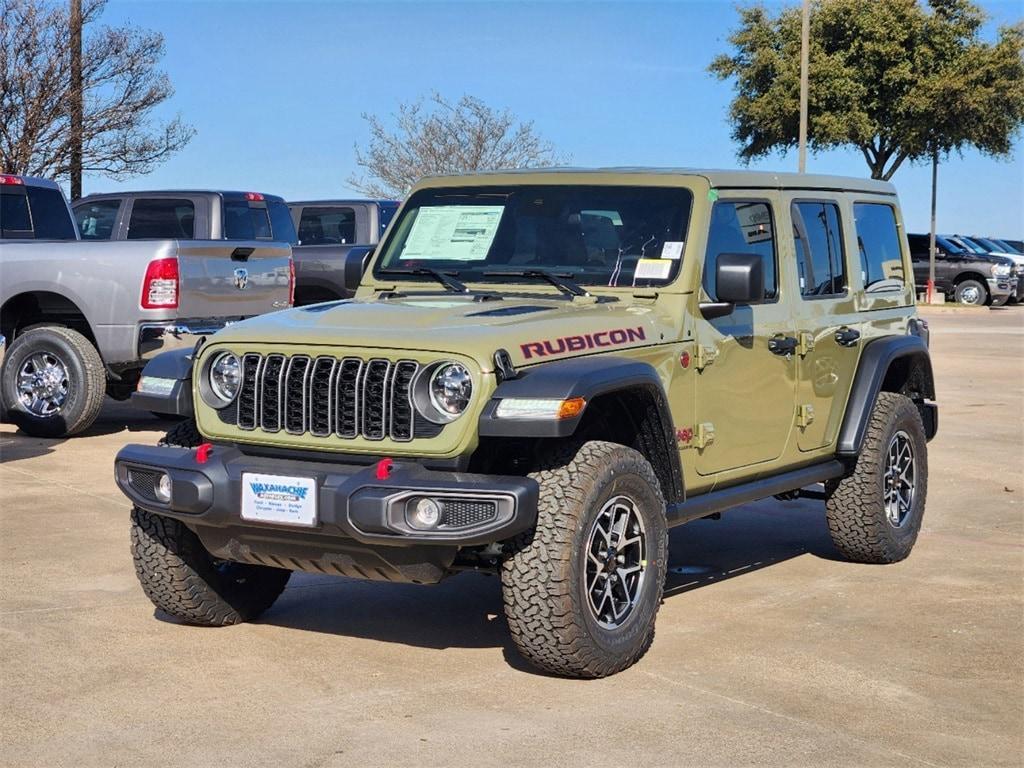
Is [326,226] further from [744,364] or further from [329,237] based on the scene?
[744,364]

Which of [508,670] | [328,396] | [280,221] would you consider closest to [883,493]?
[508,670]

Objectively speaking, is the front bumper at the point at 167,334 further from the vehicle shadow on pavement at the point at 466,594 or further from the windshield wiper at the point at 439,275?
the windshield wiper at the point at 439,275

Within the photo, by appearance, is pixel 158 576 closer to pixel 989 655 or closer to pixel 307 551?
pixel 307 551

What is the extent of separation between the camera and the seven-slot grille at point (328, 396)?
212 inches

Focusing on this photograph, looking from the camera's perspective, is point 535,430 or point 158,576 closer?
point 535,430

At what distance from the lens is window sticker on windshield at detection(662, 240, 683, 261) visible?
6.36 metres

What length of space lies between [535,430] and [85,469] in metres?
5.96

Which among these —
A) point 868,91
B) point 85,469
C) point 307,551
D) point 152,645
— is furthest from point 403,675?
point 868,91

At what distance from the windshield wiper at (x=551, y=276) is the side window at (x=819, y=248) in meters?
1.38

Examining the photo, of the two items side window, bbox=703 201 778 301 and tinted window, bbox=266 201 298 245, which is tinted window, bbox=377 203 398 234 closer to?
tinted window, bbox=266 201 298 245

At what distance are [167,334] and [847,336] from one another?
5603 mm

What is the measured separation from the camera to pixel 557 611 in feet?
17.4

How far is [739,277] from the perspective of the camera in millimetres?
6156

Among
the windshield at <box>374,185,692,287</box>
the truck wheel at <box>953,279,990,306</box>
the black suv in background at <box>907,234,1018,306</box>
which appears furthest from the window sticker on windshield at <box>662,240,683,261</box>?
the truck wheel at <box>953,279,990,306</box>
